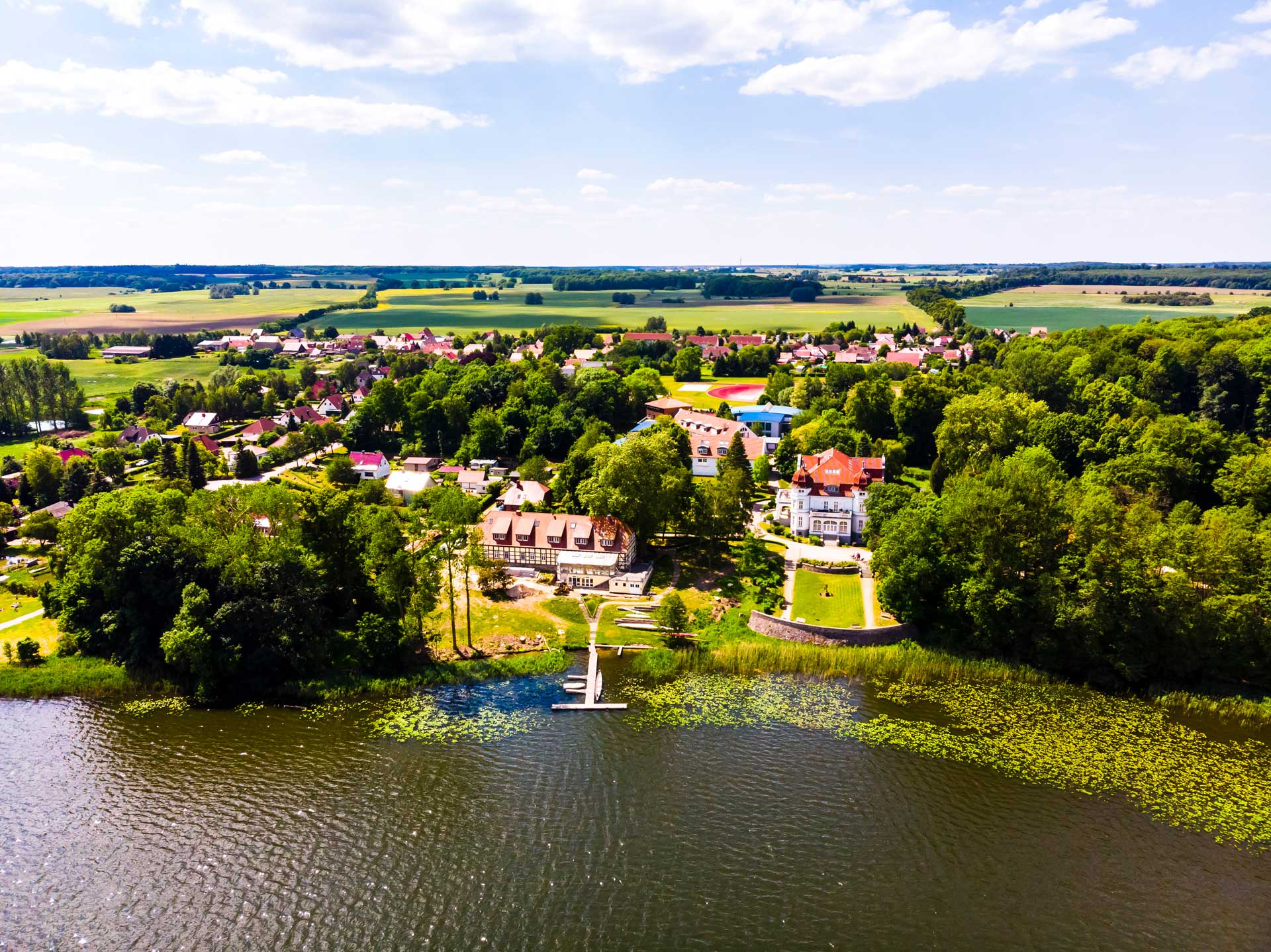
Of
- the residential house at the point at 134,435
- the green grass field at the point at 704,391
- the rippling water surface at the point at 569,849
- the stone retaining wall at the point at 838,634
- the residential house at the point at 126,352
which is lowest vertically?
the rippling water surface at the point at 569,849

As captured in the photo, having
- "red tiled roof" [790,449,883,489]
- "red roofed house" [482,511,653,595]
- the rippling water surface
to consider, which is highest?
"red tiled roof" [790,449,883,489]

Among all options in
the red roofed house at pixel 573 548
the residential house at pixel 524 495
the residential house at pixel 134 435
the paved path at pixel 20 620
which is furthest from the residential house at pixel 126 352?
the red roofed house at pixel 573 548

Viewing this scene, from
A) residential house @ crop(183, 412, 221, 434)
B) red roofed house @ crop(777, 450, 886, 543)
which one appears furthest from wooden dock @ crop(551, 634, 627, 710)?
residential house @ crop(183, 412, 221, 434)

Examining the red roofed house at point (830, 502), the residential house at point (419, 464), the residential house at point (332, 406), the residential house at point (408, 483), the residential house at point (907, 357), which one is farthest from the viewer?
the residential house at point (907, 357)

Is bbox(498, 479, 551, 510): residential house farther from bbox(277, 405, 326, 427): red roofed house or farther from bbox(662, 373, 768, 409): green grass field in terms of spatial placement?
bbox(277, 405, 326, 427): red roofed house

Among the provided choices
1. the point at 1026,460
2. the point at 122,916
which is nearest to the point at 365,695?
the point at 122,916

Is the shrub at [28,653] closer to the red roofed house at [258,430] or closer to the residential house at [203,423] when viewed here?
the red roofed house at [258,430]
